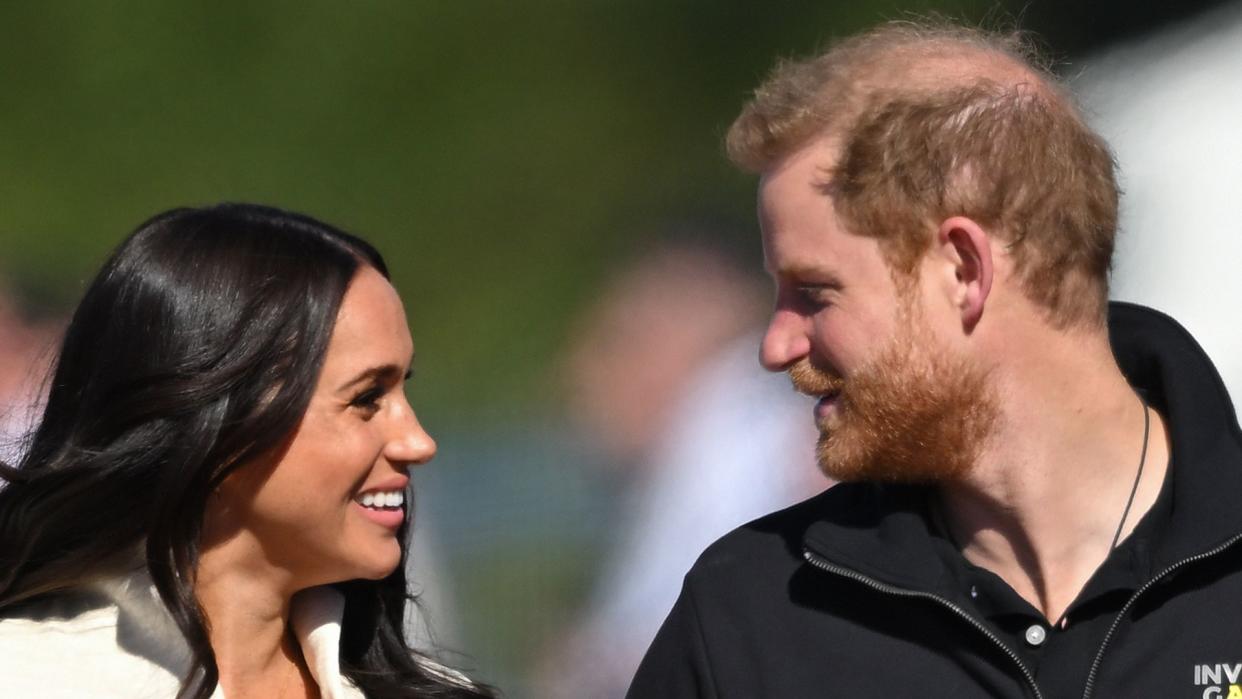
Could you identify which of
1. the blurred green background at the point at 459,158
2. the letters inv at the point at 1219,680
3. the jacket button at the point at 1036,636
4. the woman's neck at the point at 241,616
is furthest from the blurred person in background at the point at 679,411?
the letters inv at the point at 1219,680

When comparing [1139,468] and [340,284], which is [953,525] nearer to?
[1139,468]

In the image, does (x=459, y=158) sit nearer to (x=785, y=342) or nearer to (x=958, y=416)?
(x=785, y=342)

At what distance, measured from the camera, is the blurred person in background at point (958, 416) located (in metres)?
2.27

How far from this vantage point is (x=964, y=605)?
7.41ft

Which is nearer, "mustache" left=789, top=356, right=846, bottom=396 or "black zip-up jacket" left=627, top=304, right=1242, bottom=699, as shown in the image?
"black zip-up jacket" left=627, top=304, right=1242, bottom=699

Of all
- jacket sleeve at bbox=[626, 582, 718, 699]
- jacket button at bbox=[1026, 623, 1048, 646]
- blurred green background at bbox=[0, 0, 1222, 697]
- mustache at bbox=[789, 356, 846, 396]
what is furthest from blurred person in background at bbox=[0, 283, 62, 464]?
jacket button at bbox=[1026, 623, 1048, 646]

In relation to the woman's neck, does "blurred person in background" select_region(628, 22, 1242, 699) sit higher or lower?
higher

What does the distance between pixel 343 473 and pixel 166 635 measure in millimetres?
374

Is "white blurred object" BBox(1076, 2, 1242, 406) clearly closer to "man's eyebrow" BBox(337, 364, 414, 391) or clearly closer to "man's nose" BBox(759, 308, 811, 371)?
"man's nose" BBox(759, 308, 811, 371)

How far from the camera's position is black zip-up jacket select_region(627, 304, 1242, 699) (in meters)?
2.18

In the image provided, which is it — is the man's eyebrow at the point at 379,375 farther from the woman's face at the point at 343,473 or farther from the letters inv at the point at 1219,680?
the letters inv at the point at 1219,680

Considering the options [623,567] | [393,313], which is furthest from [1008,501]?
[623,567]

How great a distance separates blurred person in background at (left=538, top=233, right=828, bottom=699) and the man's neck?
1567mm

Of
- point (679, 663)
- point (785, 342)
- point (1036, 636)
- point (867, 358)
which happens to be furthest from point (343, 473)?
point (1036, 636)
